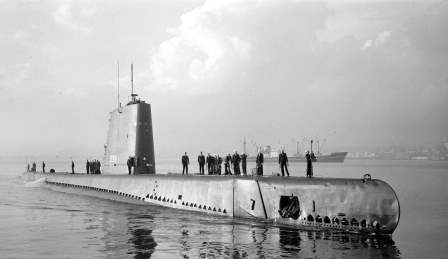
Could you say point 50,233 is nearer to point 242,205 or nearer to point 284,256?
point 242,205

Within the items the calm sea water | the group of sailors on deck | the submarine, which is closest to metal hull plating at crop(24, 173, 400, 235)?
the submarine

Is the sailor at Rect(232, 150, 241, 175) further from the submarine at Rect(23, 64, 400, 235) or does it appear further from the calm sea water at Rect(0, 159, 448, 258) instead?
the calm sea water at Rect(0, 159, 448, 258)

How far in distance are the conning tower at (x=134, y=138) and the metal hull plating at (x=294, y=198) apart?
4591mm

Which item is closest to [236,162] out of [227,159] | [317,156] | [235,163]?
[235,163]

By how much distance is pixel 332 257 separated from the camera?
37.0 ft

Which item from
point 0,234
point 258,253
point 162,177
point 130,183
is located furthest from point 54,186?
point 258,253

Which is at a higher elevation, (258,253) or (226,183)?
(226,183)

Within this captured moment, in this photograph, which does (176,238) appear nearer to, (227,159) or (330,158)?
(227,159)

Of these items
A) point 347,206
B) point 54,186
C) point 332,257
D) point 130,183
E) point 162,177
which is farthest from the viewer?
point 54,186

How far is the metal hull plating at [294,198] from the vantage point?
13.4 metres

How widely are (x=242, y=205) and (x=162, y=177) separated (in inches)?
246

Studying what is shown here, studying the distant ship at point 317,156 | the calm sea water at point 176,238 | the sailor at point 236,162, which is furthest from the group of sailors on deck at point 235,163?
the distant ship at point 317,156

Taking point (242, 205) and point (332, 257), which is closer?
point (332, 257)

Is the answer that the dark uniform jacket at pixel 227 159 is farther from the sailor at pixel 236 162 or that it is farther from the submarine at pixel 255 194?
the submarine at pixel 255 194
